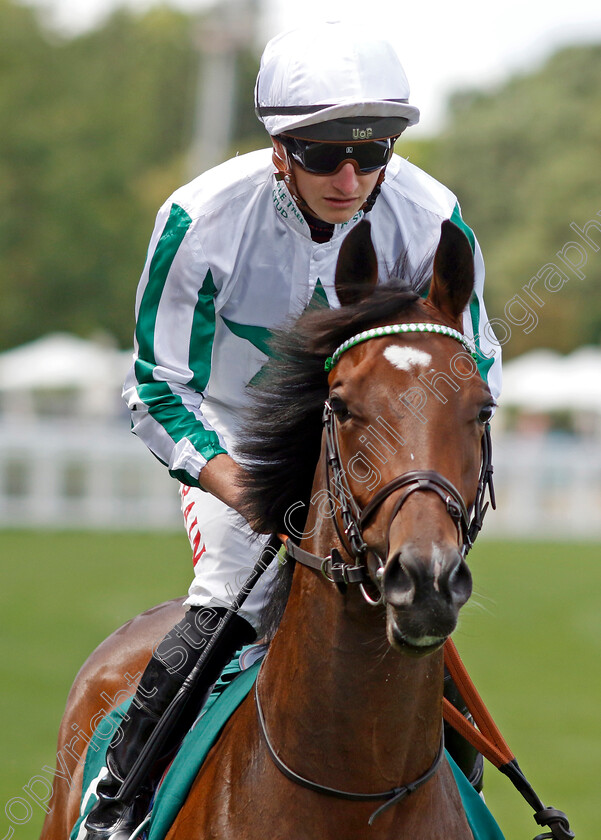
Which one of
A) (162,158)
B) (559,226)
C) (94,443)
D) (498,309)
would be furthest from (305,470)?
(162,158)

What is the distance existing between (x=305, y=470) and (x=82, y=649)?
8.34 m

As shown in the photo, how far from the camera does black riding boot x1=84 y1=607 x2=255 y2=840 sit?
347cm

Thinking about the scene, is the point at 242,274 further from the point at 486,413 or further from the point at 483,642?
the point at 483,642

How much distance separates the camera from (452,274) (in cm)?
292

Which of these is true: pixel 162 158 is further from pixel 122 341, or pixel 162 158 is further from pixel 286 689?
pixel 286 689

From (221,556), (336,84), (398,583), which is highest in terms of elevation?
(336,84)

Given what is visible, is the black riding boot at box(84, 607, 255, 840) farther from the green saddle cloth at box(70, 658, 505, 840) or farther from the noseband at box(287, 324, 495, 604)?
the noseband at box(287, 324, 495, 604)

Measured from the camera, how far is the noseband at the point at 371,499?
2.53 meters

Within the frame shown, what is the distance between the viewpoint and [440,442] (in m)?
2.60

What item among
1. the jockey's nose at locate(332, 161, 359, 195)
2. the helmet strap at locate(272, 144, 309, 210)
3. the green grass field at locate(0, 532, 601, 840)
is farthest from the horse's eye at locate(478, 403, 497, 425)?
the green grass field at locate(0, 532, 601, 840)

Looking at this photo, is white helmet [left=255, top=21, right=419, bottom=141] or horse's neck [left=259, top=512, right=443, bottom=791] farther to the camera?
white helmet [left=255, top=21, right=419, bottom=141]

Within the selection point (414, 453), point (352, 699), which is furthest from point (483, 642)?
point (414, 453)

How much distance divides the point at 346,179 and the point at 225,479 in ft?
3.05

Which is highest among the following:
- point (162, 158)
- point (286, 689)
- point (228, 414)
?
point (228, 414)
